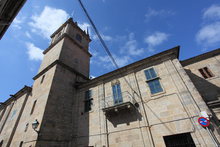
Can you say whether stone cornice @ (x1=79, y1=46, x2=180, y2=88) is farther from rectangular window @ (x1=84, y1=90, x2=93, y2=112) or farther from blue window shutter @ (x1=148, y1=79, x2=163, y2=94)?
blue window shutter @ (x1=148, y1=79, x2=163, y2=94)

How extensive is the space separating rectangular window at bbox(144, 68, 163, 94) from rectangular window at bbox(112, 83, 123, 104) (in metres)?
2.95

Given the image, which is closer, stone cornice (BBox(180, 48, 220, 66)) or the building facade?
the building facade

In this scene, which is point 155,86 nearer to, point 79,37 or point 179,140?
point 179,140

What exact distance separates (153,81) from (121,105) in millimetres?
3620

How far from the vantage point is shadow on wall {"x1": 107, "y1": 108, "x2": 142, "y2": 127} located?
946 centimetres

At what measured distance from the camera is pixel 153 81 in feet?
33.7

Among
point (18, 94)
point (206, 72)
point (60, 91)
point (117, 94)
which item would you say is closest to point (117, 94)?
point (117, 94)

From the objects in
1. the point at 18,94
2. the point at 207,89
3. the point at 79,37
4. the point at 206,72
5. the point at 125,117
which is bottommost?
the point at 125,117

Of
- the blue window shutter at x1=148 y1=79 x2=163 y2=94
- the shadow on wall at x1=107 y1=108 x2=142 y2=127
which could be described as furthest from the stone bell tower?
the blue window shutter at x1=148 y1=79 x2=163 y2=94

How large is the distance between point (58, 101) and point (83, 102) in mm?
2711

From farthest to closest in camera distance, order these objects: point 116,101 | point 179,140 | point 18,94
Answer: point 18,94 < point 116,101 < point 179,140

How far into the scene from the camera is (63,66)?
580 inches

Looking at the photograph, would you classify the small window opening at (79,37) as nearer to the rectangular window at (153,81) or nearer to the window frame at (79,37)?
the window frame at (79,37)

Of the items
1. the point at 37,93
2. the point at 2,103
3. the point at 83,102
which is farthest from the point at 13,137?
the point at 2,103
